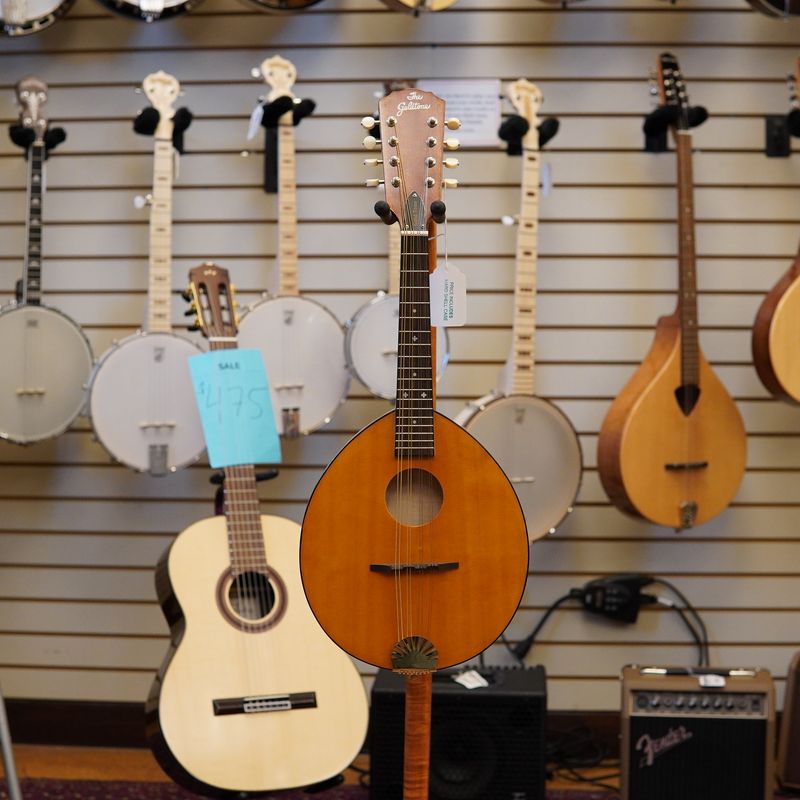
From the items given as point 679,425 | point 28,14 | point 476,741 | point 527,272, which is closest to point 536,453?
point 679,425

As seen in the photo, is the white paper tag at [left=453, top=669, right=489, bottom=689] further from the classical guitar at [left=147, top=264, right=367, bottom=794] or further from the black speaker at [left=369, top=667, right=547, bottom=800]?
the classical guitar at [left=147, top=264, right=367, bottom=794]

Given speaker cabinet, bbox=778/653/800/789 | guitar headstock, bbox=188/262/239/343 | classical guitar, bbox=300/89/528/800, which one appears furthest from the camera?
speaker cabinet, bbox=778/653/800/789

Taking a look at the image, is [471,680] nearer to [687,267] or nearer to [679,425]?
[679,425]

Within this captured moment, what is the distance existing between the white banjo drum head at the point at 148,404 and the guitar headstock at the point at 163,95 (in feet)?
2.17

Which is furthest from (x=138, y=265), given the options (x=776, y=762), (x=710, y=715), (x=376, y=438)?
(x=776, y=762)

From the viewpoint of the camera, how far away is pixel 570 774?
11.1 feet

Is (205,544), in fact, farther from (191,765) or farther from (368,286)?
(368,286)

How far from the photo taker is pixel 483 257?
3.56 meters

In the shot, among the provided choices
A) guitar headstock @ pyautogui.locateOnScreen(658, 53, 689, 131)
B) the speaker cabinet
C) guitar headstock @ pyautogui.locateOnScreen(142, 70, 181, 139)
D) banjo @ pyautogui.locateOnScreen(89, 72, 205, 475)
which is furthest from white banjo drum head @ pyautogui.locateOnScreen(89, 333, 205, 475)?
the speaker cabinet

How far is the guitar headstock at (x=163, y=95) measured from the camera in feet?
11.1

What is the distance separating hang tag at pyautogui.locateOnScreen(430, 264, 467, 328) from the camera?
6.10ft

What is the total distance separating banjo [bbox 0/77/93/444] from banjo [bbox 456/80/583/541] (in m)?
1.18

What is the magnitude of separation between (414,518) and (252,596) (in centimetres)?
107

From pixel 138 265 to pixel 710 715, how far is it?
2.23 m
